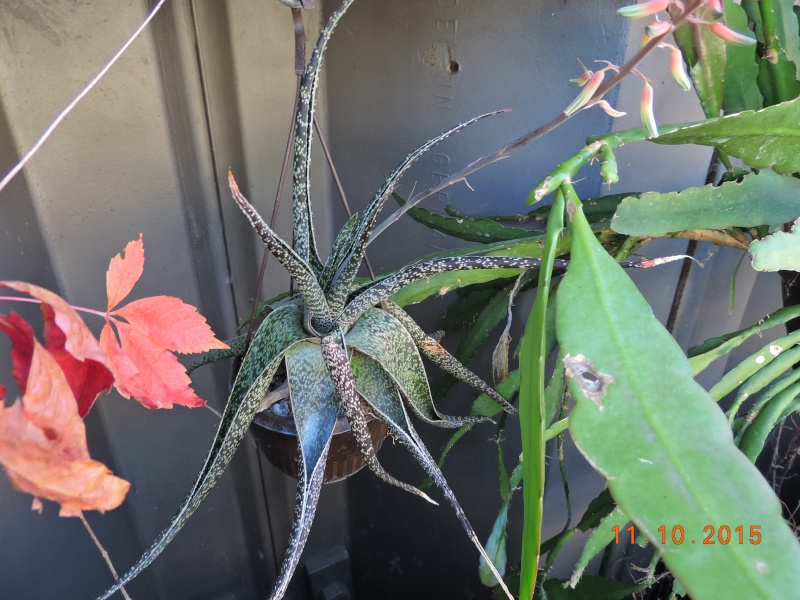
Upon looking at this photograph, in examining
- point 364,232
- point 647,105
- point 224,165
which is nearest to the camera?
point 647,105

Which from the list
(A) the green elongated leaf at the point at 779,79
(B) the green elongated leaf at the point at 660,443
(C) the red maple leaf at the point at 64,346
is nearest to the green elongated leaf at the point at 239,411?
(C) the red maple leaf at the point at 64,346

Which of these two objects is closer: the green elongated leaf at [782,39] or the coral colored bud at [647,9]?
the coral colored bud at [647,9]

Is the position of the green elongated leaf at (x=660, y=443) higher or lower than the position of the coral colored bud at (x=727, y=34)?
lower

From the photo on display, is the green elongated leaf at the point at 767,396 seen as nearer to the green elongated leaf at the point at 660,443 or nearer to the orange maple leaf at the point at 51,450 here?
the green elongated leaf at the point at 660,443

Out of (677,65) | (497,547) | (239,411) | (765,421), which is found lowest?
(497,547)

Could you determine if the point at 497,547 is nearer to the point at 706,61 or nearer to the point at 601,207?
the point at 601,207

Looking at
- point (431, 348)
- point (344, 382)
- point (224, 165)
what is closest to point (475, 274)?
point (431, 348)

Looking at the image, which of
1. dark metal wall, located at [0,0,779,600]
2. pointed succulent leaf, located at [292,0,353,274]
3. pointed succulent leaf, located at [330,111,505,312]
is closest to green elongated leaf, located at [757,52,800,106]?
dark metal wall, located at [0,0,779,600]
